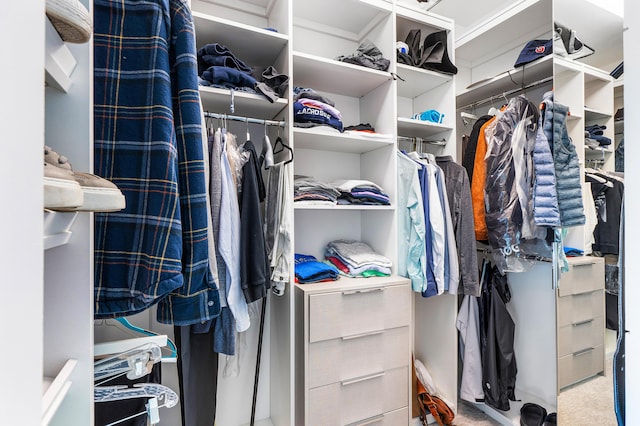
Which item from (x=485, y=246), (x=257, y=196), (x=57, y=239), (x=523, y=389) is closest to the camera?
(x=57, y=239)

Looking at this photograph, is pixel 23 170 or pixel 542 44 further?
pixel 542 44

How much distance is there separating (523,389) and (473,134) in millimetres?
1595

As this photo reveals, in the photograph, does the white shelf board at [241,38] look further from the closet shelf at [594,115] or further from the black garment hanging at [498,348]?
the black garment hanging at [498,348]

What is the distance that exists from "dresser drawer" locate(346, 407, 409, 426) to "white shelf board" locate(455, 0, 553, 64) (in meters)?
2.28

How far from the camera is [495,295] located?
1836mm

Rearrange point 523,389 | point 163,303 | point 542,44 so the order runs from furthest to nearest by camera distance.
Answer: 1. point 523,389
2. point 542,44
3. point 163,303

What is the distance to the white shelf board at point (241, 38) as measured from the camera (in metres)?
1.36

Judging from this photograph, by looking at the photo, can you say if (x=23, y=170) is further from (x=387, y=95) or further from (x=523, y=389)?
(x=523, y=389)

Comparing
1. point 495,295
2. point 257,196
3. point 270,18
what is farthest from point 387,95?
point 495,295

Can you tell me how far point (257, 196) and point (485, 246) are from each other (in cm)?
153

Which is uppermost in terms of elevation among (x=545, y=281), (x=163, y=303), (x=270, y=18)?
(x=270, y=18)

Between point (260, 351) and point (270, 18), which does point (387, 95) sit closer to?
point (270, 18)

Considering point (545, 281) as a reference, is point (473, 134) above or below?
above

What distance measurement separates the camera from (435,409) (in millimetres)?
1781
